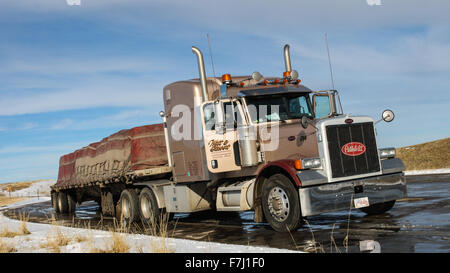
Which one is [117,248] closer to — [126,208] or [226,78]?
[226,78]

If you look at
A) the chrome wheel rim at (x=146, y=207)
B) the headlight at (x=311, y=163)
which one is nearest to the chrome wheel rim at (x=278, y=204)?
the headlight at (x=311, y=163)

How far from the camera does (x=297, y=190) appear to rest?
9.28 metres

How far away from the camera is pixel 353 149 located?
9523 millimetres

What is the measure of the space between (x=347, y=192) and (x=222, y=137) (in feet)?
9.86

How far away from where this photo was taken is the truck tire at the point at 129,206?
1455 cm

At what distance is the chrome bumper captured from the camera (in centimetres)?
899

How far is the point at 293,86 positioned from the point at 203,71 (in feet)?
6.86

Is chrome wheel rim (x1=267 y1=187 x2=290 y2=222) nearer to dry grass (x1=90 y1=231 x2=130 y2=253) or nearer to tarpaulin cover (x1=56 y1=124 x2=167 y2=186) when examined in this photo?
dry grass (x1=90 y1=231 x2=130 y2=253)

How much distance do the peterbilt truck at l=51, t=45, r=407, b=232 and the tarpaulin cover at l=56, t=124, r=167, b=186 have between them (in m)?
0.04

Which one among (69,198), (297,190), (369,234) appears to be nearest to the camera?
(369,234)

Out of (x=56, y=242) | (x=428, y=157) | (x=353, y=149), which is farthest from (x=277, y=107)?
(x=428, y=157)

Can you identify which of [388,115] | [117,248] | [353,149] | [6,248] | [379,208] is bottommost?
[379,208]
